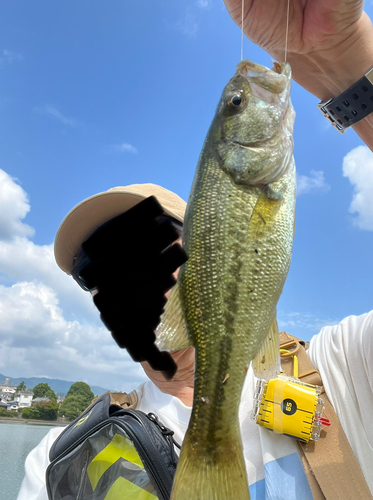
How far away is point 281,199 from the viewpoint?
1.01m

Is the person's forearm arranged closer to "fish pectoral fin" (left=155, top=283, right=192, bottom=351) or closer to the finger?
the finger

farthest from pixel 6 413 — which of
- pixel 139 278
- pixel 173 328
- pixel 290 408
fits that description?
pixel 173 328

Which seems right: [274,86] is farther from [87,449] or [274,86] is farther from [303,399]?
[87,449]

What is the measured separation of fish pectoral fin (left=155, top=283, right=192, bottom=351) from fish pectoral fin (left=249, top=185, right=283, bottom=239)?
0.27 metres

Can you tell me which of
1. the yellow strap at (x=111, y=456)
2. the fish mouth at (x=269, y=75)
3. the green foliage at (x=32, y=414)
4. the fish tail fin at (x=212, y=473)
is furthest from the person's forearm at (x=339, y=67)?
the green foliage at (x=32, y=414)

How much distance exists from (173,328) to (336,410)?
1.25 meters

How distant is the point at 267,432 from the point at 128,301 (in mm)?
1027

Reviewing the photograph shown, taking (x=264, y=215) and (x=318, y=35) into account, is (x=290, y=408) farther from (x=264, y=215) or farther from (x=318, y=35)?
(x=318, y=35)

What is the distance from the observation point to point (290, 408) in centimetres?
170

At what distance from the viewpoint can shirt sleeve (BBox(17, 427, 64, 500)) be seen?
2.37 meters

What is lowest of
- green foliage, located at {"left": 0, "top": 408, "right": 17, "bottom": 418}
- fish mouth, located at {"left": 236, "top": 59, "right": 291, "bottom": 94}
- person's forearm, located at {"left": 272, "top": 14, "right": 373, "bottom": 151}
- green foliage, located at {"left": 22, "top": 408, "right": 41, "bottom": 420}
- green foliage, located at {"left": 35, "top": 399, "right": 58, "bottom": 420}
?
green foliage, located at {"left": 0, "top": 408, "right": 17, "bottom": 418}

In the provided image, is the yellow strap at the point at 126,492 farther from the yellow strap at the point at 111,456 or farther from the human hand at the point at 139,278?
the human hand at the point at 139,278

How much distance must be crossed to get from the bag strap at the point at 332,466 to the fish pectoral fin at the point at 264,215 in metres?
1.19

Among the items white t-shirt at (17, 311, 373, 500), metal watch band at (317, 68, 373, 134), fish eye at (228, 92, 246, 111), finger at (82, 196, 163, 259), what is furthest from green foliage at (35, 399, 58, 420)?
fish eye at (228, 92, 246, 111)
